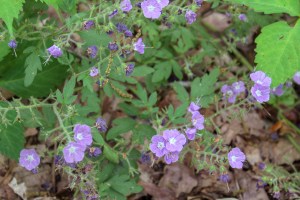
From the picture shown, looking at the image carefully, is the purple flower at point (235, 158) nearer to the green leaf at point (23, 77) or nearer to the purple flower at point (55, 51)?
the purple flower at point (55, 51)

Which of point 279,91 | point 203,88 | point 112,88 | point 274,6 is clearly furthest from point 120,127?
point 279,91

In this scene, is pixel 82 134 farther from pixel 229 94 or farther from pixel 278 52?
pixel 278 52

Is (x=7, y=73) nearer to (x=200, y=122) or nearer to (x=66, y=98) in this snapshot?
(x=66, y=98)

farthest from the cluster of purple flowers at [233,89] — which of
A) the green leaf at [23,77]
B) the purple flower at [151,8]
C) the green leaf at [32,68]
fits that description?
the green leaf at [32,68]

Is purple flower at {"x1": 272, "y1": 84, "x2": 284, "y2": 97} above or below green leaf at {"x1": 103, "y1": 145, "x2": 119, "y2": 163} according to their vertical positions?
below

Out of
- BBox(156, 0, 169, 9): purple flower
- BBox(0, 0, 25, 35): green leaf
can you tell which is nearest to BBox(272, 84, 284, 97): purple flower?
BBox(156, 0, 169, 9): purple flower

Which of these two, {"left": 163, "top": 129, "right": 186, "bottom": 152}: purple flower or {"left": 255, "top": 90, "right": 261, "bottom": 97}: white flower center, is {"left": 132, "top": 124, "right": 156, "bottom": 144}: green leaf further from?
{"left": 255, "top": 90, "right": 261, "bottom": 97}: white flower center
